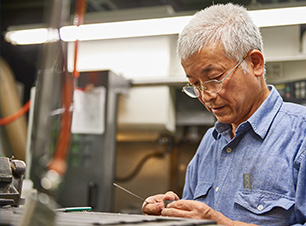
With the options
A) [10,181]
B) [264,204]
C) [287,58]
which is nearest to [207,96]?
[264,204]

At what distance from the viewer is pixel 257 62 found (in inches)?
53.2

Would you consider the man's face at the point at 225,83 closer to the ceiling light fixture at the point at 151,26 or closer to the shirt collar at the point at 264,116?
the shirt collar at the point at 264,116

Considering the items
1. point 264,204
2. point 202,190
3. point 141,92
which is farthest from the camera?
point 141,92

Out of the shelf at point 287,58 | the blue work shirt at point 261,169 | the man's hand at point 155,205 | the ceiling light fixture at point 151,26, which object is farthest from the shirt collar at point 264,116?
the shelf at point 287,58

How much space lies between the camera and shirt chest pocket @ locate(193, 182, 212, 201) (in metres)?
1.39

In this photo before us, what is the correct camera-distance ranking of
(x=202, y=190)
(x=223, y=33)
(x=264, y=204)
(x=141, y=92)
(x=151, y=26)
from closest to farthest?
(x=264, y=204), (x=223, y=33), (x=202, y=190), (x=151, y=26), (x=141, y=92)

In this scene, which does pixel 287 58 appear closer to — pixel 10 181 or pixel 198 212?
pixel 198 212

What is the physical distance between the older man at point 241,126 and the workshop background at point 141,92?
1157 mm

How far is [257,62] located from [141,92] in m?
1.87

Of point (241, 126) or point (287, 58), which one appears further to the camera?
point (287, 58)

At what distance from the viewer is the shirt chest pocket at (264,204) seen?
113cm

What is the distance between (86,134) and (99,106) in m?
0.24

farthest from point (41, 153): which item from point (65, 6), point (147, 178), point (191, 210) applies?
point (147, 178)

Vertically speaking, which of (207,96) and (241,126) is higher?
(207,96)
